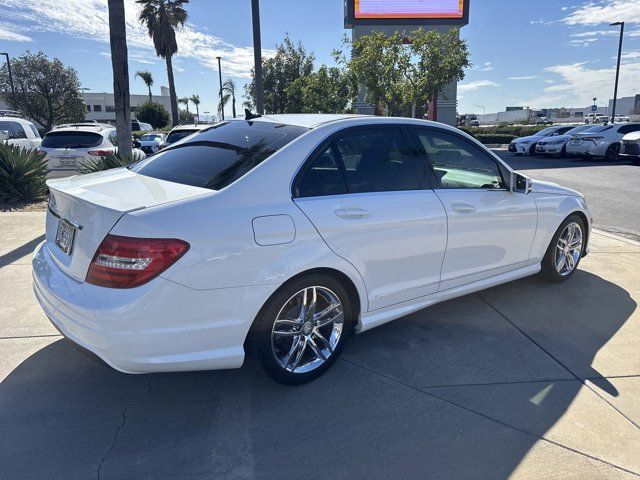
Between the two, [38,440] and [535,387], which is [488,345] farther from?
[38,440]

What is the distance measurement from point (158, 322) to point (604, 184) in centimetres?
1371

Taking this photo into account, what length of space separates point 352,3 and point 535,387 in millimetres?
22789

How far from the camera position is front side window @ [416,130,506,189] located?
388 centimetres

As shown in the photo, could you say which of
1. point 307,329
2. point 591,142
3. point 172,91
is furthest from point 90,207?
point 172,91

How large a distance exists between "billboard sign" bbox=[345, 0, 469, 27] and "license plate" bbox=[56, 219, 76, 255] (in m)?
22.4

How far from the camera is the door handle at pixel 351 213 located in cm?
313

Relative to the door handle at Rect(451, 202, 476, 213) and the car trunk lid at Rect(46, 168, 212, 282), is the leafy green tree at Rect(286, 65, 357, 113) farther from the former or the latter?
the car trunk lid at Rect(46, 168, 212, 282)

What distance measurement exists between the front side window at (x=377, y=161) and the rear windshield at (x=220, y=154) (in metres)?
0.36

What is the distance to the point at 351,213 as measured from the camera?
319 cm

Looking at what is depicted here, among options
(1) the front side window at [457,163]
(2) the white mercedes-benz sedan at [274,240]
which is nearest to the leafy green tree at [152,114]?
(2) the white mercedes-benz sedan at [274,240]

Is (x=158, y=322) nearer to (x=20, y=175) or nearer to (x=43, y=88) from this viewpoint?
(x=20, y=175)

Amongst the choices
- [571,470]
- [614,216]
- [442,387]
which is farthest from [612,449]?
[614,216]

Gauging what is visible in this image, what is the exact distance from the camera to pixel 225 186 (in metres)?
2.85

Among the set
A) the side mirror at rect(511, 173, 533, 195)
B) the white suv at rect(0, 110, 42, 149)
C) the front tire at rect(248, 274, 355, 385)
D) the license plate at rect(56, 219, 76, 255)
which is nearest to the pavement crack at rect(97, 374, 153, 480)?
the front tire at rect(248, 274, 355, 385)
